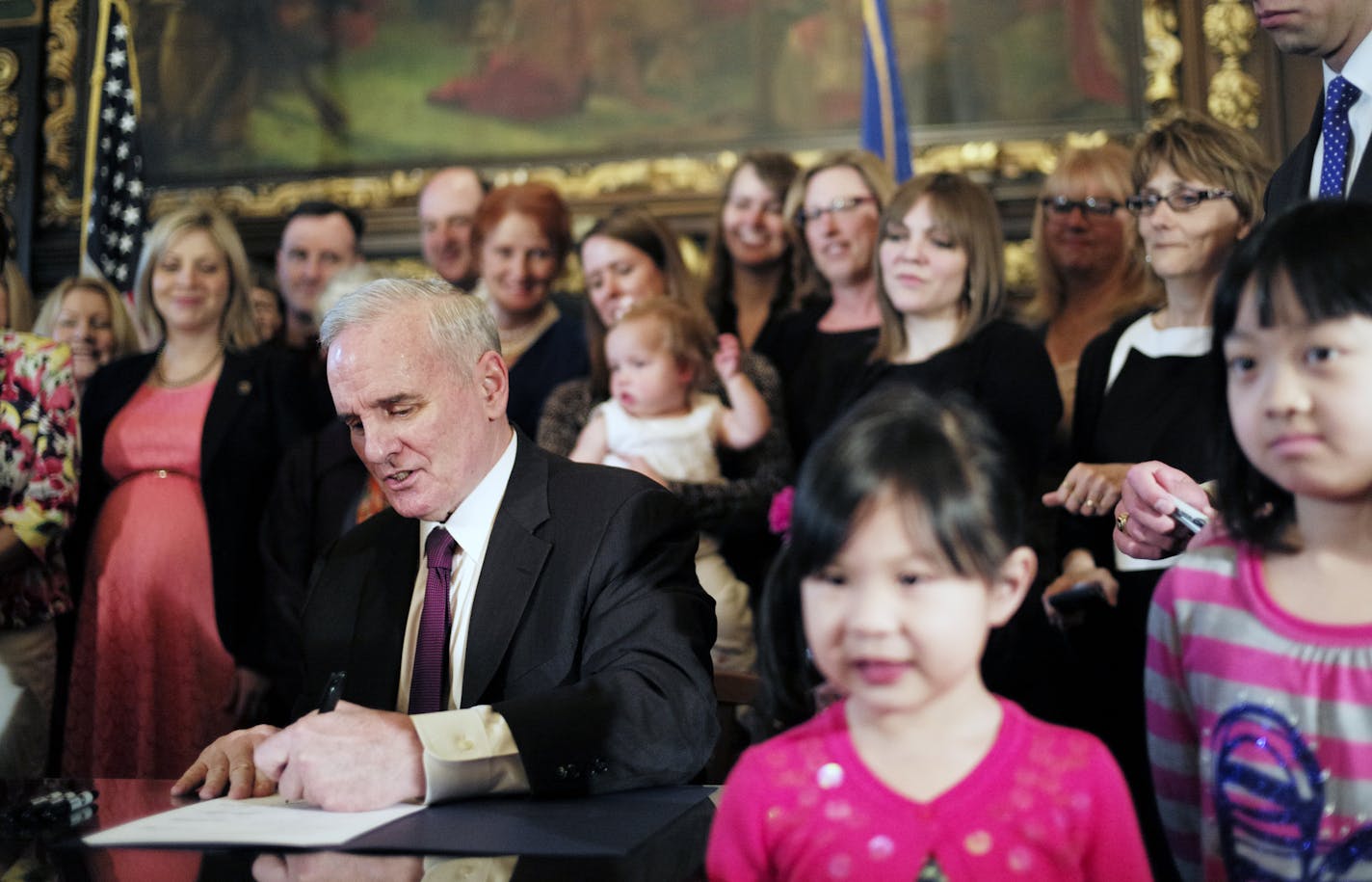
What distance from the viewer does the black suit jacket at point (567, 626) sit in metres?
2.30

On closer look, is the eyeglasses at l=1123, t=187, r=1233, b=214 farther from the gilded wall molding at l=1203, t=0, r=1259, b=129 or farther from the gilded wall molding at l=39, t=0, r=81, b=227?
the gilded wall molding at l=39, t=0, r=81, b=227

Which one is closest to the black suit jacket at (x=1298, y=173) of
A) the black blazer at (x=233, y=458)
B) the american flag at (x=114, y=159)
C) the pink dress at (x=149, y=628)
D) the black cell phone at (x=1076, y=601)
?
the black cell phone at (x=1076, y=601)

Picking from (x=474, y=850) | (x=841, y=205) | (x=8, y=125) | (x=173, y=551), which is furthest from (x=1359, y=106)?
(x=8, y=125)

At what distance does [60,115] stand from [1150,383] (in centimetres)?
621

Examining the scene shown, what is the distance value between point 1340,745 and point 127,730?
393cm

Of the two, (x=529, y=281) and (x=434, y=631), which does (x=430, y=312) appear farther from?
(x=529, y=281)

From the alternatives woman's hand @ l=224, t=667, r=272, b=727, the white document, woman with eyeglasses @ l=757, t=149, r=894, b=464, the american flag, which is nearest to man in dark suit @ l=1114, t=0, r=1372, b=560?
the white document

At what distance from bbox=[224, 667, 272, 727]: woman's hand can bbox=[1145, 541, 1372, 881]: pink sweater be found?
3402 mm

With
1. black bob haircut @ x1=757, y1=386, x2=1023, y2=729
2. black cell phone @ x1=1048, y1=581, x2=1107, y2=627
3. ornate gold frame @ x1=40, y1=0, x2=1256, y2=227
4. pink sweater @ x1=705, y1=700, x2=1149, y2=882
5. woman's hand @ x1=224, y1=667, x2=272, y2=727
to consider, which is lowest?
woman's hand @ x1=224, y1=667, x2=272, y2=727

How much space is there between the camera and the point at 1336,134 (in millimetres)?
2686

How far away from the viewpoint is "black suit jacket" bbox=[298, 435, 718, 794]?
7.55 ft

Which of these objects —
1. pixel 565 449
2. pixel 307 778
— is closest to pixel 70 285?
pixel 565 449

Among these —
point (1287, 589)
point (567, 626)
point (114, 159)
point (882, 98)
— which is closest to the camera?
point (1287, 589)

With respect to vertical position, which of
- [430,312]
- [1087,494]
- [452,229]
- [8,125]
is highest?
[8,125]
